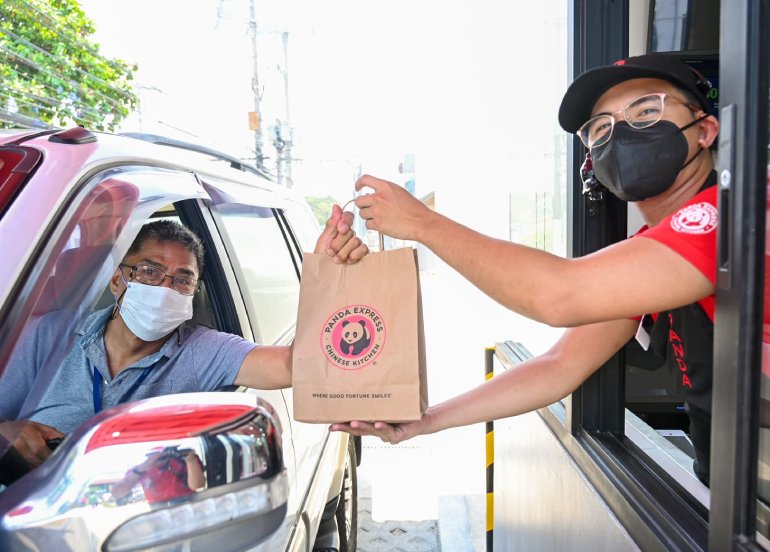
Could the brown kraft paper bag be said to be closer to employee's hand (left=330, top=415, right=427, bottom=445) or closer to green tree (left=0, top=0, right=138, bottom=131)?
employee's hand (left=330, top=415, right=427, bottom=445)

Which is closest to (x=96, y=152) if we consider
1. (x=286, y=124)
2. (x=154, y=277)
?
(x=154, y=277)

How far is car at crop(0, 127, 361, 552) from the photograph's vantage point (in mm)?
873

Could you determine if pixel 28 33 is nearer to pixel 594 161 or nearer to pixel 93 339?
pixel 93 339

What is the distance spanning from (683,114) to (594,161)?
0.71 feet

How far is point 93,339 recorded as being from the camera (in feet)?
6.24

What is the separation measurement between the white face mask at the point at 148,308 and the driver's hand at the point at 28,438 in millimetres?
551

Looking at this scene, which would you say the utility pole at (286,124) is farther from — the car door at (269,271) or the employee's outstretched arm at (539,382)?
the employee's outstretched arm at (539,382)

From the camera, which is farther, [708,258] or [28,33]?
[28,33]

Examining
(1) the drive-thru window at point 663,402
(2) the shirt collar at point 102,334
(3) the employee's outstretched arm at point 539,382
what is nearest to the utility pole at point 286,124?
(1) the drive-thru window at point 663,402

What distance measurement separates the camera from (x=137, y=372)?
1.86 metres

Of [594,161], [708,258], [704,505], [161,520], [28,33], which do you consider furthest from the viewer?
[28,33]

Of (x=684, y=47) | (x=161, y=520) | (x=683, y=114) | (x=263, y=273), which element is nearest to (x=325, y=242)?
(x=161, y=520)

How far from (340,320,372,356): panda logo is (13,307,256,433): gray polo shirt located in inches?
27.3

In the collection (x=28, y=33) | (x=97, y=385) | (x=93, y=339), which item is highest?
(x=28, y=33)
